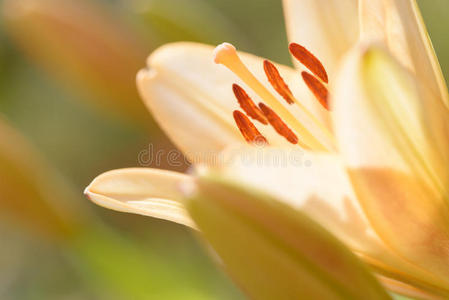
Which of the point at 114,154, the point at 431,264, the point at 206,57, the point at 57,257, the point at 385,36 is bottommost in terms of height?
the point at 431,264

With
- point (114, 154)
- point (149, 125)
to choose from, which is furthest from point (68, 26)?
point (114, 154)

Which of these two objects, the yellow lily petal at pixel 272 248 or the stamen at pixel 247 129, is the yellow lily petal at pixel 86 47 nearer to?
the stamen at pixel 247 129

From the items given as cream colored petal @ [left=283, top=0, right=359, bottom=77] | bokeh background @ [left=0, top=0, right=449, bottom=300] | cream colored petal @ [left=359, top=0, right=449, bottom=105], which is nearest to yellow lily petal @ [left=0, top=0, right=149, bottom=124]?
bokeh background @ [left=0, top=0, right=449, bottom=300]

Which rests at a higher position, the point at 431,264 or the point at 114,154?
the point at 114,154

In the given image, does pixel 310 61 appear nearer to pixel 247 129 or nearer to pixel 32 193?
pixel 247 129

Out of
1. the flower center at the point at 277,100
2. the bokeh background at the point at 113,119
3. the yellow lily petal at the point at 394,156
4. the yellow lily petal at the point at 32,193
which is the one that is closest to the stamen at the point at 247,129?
the flower center at the point at 277,100

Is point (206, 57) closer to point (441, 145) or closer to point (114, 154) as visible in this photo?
point (441, 145)
